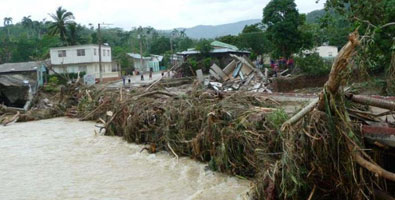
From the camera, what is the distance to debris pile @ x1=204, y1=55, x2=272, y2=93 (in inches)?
832

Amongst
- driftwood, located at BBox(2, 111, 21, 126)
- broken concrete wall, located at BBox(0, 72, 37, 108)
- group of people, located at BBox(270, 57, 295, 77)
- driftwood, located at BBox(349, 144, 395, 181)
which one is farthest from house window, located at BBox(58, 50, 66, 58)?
driftwood, located at BBox(349, 144, 395, 181)

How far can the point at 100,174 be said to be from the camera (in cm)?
1017

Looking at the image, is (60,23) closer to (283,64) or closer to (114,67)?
(114,67)

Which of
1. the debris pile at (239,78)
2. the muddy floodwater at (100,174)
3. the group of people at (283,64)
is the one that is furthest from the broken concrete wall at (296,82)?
the muddy floodwater at (100,174)

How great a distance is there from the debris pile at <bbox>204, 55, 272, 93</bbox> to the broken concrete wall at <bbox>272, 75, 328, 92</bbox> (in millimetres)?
614

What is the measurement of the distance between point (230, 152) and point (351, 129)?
4.53 meters

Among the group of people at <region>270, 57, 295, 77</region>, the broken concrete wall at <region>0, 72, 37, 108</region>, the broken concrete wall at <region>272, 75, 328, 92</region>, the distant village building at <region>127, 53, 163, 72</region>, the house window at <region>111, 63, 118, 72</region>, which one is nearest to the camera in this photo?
the broken concrete wall at <region>272, 75, 328, 92</region>

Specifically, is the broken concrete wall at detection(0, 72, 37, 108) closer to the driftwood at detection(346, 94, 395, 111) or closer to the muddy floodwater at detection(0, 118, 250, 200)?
the muddy floodwater at detection(0, 118, 250, 200)

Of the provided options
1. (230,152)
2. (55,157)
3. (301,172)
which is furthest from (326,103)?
(55,157)

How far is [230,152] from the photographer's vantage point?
365 inches

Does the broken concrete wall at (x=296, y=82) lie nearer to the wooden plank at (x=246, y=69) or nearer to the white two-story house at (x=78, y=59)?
the wooden plank at (x=246, y=69)

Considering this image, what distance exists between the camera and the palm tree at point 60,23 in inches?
2055

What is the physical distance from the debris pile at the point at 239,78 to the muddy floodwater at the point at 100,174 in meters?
8.75

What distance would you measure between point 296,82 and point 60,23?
39466 mm
